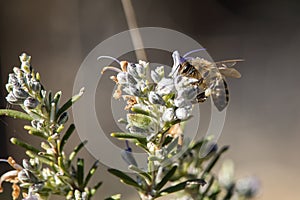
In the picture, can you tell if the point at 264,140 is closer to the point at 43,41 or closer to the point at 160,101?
the point at 43,41

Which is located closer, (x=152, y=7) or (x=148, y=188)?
(x=148, y=188)

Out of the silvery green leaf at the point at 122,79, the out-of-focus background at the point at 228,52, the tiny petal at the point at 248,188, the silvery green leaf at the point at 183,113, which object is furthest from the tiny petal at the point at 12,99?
the out-of-focus background at the point at 228,52

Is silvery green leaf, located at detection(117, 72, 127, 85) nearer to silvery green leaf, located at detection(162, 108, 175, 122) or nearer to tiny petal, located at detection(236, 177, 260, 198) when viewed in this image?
silvery green leaf, located at detection(162, 108, 175, 122)

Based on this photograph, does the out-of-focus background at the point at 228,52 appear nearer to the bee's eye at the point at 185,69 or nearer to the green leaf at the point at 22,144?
Answer: the green leaf at the point at 22,144

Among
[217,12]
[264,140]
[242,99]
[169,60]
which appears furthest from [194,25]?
[264,140]

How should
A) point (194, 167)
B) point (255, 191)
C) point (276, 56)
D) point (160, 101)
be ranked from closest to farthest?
1. point (160, 101)
2. point (194, 167)
3. point (255, 191)
4. point (276, 56)

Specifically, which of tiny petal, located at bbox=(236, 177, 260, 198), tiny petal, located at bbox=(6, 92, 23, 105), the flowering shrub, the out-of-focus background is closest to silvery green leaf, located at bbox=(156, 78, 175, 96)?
the flowering shrub
